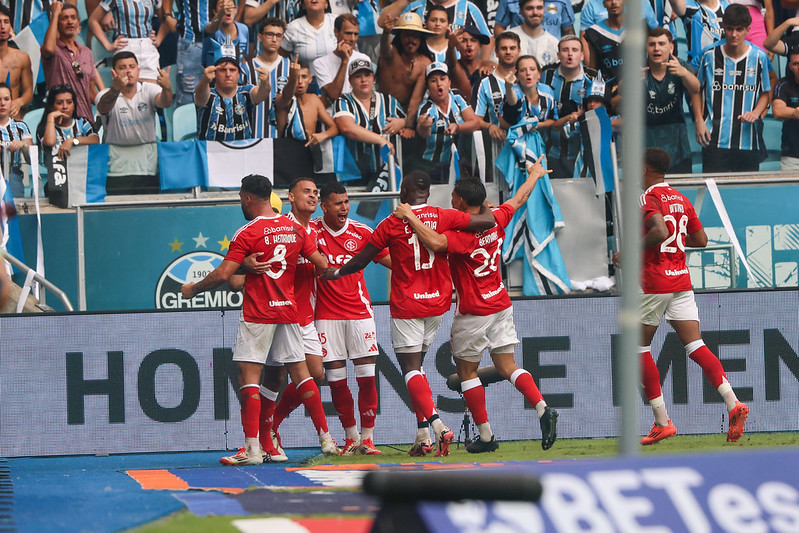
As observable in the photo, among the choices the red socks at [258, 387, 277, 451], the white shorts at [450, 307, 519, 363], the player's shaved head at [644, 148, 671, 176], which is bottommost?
the red socks at [258, 387, 277, 451]

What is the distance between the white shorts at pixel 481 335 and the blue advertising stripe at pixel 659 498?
18.4ft

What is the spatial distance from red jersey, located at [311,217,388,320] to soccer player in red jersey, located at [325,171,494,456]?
1.47 ft

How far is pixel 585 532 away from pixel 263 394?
6.57 metres

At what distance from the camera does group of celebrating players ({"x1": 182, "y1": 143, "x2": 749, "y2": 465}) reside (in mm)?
9648

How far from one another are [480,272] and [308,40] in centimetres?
581

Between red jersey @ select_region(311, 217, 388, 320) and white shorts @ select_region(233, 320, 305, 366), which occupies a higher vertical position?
red jersey @ select_region(311, 217, 388, 320)

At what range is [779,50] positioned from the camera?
1450cm

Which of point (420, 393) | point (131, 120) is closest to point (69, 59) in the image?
point (131, 120)

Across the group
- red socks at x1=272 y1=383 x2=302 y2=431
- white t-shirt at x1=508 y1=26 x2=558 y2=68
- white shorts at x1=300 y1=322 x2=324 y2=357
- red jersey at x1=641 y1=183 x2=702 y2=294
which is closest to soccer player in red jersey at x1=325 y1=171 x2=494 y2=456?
white shorts at x1=300 y1=322 x2=324 y2=357

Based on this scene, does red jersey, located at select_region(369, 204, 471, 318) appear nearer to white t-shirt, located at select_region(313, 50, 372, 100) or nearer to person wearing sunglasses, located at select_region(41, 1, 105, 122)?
white t-shirt, located at select_region(313, 50, 372, 100)

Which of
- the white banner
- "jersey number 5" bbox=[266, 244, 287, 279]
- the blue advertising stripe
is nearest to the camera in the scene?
the blue advertising stripe

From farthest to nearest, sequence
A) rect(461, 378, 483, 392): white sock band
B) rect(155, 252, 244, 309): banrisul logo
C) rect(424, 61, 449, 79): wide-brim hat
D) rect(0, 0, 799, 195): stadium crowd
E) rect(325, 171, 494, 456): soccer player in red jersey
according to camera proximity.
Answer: rect(424, 61, 449, 79): wide-brim hat, rect(0, 0, 799, 195): stadium crowd, rect(155, 252, 244, 309): banrisul logo, rect(461, 378, 483, 392): white sock band, rect(325, 171, 494, 456): soccer player in red jersey

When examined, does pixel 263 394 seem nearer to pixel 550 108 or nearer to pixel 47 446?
pixel 47 446

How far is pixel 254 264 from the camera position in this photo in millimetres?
9477
